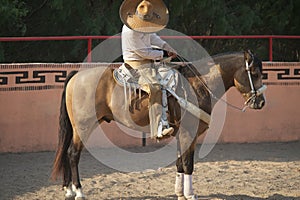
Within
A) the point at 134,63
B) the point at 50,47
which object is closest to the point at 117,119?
the point at 134,63

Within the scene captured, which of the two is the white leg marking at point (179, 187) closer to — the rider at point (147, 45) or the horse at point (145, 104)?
the horse at point (145, 104)

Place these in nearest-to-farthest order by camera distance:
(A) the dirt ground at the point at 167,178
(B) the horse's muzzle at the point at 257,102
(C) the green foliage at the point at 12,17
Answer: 1. (B) the horse's muzzle at the point at 257,102
2. (A) the dirt ground at the point at 167,178
3. (C) the green foliage at the point at 12,17

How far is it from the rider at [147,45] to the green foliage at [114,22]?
3.47 metres

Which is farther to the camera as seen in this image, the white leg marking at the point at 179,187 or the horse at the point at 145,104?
the white leg marking at the point at 179,187

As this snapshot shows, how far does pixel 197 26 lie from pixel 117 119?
18.8ft

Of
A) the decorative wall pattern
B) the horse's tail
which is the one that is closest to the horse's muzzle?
the horse's tail

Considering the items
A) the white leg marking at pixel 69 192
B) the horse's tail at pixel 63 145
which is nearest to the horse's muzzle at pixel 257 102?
the horse's tail at pixel 63 145

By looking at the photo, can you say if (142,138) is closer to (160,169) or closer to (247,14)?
(160,169)

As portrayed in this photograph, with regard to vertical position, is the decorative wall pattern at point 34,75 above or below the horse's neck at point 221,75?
below

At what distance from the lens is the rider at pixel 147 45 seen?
22.4 feet

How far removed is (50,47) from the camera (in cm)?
1129

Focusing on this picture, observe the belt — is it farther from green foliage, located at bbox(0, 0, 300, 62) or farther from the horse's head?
green foliage, located at bbox(0, 0, 300, 62)

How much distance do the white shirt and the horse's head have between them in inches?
37.2

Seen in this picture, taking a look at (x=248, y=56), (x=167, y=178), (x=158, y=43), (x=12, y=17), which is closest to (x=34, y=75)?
(x=12, y=17)
